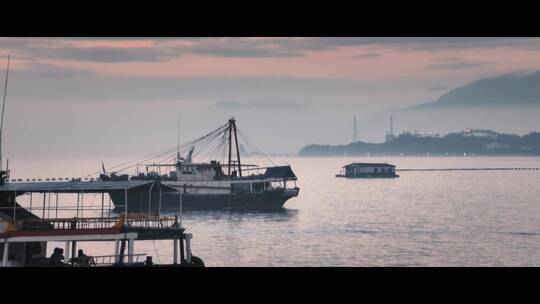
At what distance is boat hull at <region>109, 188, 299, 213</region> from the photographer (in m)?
69.9

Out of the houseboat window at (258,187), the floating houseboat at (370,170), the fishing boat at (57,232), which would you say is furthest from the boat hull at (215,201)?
the floating houseboat at (370,170)

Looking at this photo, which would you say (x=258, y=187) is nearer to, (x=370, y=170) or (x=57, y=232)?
(x=57, y=232)

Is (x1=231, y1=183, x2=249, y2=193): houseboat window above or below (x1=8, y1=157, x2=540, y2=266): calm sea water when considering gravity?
above

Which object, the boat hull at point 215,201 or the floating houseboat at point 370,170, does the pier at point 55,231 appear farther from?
the floating houseboat at point 370,170

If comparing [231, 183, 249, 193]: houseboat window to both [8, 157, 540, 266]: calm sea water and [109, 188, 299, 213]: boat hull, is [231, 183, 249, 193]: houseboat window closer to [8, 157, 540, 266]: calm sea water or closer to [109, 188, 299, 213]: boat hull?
[109, 188, 299, 213]: boat hull

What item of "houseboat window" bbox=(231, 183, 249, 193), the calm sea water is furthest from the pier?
"houseboat window" bbox=(231, 183, 249, 193)

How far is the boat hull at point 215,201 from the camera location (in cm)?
6994

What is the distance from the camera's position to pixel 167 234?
25.3 meters

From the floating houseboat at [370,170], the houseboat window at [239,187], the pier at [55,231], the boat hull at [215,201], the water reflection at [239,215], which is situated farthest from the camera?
the floating houseboat at [370,170]

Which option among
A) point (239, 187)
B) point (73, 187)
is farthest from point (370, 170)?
point (73, 187)

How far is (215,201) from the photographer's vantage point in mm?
72250
